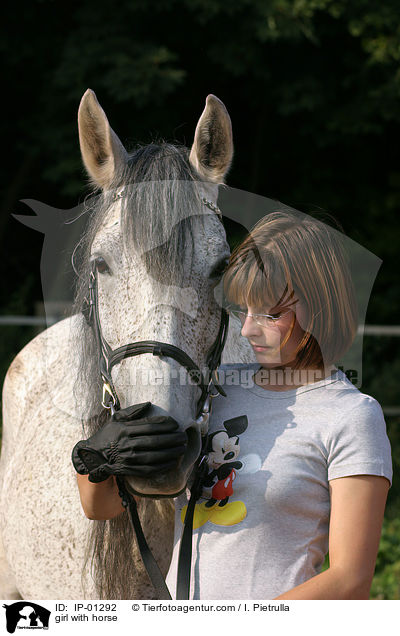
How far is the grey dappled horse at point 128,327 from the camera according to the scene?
1.57 meters

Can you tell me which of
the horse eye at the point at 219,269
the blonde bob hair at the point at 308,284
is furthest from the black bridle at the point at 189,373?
the blonde bob hair at the point at 308,284

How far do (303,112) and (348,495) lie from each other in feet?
22.7

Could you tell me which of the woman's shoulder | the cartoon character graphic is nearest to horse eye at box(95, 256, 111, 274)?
the cartoon character graphic

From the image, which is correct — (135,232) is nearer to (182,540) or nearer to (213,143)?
(213,143)

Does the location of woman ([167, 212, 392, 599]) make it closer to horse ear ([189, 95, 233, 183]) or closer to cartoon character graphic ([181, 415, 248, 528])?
cartoon character graphic ([181, 415, 248, 528])

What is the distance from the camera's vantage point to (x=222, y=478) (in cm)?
150

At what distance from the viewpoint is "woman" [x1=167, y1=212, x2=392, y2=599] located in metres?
1.33

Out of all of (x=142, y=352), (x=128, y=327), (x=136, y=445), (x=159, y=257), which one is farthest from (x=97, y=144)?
(x=136, y=445)

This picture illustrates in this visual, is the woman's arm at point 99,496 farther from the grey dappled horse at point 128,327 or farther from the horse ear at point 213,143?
the horse ear at point 213,143

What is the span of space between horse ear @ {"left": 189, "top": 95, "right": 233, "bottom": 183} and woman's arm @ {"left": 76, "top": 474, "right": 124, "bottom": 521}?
37.3 inches

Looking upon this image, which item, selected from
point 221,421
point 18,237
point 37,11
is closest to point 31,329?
point 18,237
